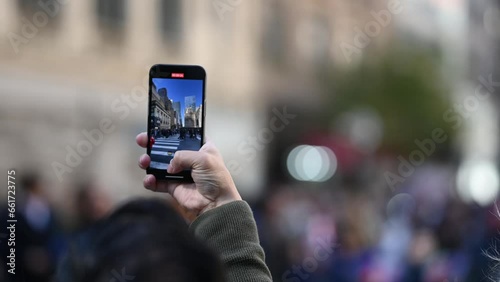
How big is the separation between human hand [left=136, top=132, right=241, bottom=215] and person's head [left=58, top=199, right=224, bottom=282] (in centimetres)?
46

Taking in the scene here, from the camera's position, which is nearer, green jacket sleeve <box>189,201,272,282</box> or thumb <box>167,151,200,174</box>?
green jacket sleeve <box>189,201,272,282</box>

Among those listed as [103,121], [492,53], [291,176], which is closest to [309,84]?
[291,176]

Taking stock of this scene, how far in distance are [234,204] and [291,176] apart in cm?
960

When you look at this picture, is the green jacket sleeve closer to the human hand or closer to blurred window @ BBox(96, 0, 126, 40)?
the human hand

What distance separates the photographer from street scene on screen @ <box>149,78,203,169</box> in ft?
3.81

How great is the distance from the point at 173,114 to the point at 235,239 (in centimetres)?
37

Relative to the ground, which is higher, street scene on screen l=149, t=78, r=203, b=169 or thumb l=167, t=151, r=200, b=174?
street scene on screen l=149, t=78, r=203, b=169

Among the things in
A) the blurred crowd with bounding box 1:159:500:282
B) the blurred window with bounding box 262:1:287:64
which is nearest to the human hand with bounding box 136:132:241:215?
the blurred crowd with bounding box 1:159:500:282

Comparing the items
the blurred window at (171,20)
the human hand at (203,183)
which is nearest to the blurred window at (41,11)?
the blurred window at (171,20)

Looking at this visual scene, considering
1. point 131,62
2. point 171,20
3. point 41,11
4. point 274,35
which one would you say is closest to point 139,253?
point 41,11

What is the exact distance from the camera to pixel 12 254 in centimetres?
321

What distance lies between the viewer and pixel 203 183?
1.04 m

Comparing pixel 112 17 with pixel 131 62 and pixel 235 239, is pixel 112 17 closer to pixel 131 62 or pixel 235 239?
pixel 131 62

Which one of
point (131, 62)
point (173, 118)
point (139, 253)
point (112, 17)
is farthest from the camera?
point (131, 62)
